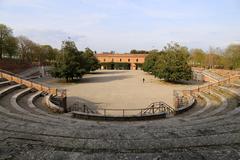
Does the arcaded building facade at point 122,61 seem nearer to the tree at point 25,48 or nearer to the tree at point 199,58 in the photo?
the tree at point 199,58

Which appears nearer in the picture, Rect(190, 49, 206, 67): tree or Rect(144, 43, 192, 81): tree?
Rect(144, 43, 192, 81): tree

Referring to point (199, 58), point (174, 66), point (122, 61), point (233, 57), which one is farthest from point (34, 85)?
point (122, 61)

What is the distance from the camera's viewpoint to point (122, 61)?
340 feet

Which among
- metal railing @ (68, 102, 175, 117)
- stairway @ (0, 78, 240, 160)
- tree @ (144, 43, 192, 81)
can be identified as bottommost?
metal railing @ (68, 102, 175, 117)

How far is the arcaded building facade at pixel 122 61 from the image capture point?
334 feet

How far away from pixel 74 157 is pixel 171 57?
3860 centimetres

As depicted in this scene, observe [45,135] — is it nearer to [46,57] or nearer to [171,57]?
[171,57]

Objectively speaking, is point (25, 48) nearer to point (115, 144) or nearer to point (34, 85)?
point (34, 85)

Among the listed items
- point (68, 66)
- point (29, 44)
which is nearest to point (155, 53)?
point (68, 66)

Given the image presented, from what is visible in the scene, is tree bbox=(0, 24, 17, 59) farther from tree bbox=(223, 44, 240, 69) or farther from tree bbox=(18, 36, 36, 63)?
tree bbox=(223, 44, 240, 69)

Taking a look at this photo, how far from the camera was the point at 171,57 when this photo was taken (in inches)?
1658

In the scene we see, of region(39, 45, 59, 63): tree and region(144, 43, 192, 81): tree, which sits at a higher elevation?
region(39, 45, 59, 63): tree

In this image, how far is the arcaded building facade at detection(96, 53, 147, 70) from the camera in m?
102

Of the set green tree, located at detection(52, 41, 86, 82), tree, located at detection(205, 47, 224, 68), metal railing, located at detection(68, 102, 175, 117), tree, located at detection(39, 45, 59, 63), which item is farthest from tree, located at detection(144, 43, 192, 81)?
tree, located at detection(39, 45, 59, 63)
